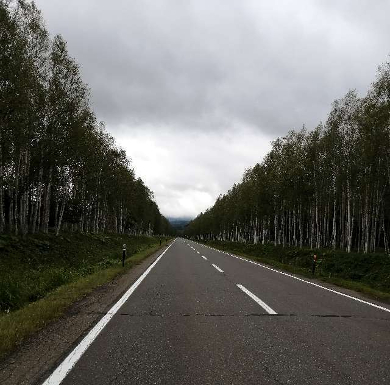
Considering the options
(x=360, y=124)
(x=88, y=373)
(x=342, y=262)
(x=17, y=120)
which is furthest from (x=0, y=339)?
(x=360, y=124)

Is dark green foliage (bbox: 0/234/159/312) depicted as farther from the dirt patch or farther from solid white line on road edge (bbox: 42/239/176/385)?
solid white line on road edge (bbox: 42/239/176/385)

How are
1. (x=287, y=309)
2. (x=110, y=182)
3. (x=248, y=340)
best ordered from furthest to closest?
(x=110, y=182) → (x=287, y=309) → (x=248, y=340)

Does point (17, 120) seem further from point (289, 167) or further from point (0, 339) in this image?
point (289, 167)

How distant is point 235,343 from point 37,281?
8878 mm

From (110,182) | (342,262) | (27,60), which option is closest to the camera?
(27,60)

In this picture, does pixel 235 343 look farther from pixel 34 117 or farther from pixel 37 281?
pixel 34 117

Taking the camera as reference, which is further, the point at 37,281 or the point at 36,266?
the point at 36,266

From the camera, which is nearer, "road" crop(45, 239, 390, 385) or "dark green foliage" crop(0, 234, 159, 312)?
"road" crop(45, 239, 390, 385)

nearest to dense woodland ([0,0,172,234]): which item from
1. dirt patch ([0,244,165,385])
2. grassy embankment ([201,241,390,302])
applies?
dirt patch ([0,244,165,385])

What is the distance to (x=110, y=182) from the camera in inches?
1631

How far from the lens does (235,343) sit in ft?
17.8

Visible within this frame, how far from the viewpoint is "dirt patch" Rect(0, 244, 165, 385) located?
13.2 feet

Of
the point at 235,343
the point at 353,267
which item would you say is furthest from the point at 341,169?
the point at 235,343

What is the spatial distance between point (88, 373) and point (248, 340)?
8.34 feet
